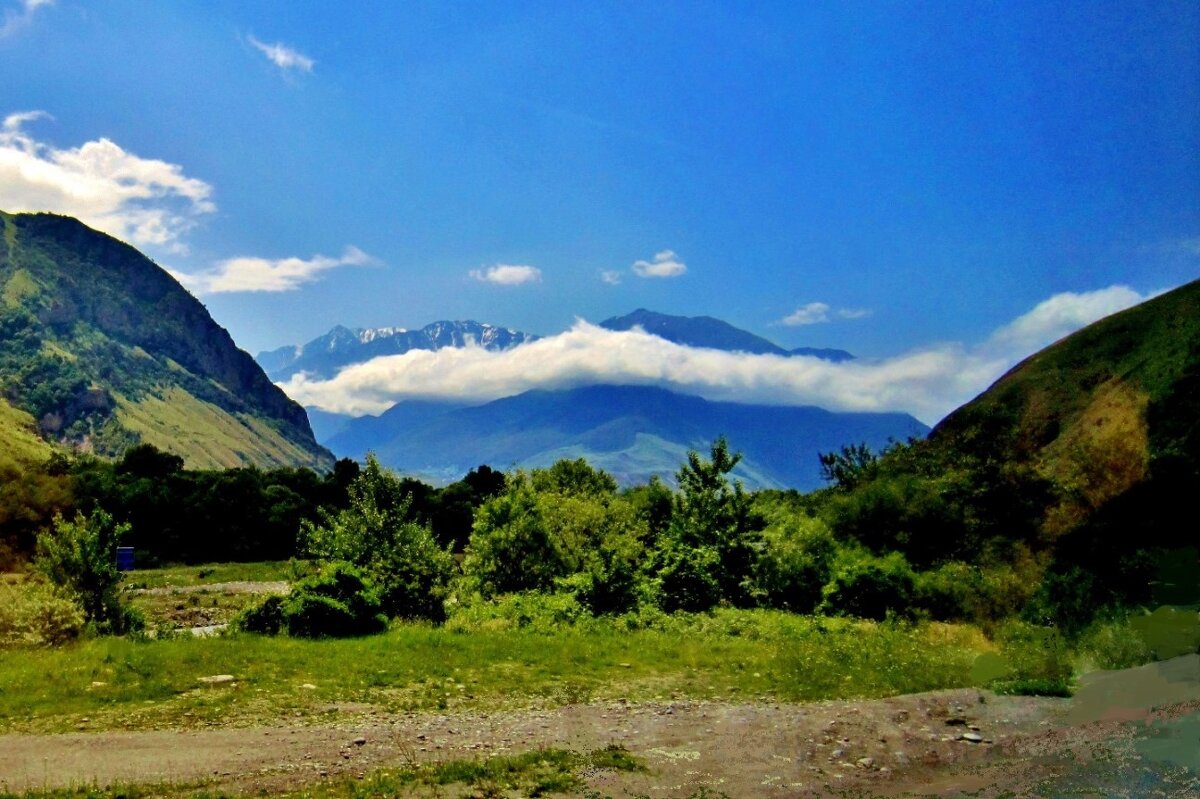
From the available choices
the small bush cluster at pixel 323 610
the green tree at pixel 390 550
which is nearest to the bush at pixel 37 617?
the small bush cluster at pixel 323 610

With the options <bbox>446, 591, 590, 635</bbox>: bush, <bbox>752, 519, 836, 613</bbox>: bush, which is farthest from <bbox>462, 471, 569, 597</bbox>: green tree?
<bbox>752, 519, 836, 613</bbox>: bush

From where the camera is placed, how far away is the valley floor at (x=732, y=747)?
43.2 ft

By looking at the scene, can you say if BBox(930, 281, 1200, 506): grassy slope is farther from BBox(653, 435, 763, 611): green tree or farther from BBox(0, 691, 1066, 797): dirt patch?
BBox(0, 691, 1066, 797): dirt patch

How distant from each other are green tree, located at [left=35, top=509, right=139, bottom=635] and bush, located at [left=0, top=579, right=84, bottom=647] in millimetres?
485

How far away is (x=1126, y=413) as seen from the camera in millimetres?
46750

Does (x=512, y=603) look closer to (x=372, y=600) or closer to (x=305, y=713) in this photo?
(x=372, y=600)

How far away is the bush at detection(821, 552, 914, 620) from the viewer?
113 feet

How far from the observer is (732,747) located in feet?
50.3

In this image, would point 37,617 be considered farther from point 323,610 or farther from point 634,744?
point 634,744

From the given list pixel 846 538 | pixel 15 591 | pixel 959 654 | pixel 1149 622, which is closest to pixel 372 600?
pixel 15 591

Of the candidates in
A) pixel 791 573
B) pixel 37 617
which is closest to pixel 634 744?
pixel 37 617

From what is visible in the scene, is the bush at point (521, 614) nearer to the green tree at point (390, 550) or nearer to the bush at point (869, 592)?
the green tree at point (390, 550)

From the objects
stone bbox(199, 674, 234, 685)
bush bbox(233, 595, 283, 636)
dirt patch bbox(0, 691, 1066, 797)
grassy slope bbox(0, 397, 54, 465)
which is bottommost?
dirt patch bbox(0, 691, 1066, 797)

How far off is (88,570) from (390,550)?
10893 mm
